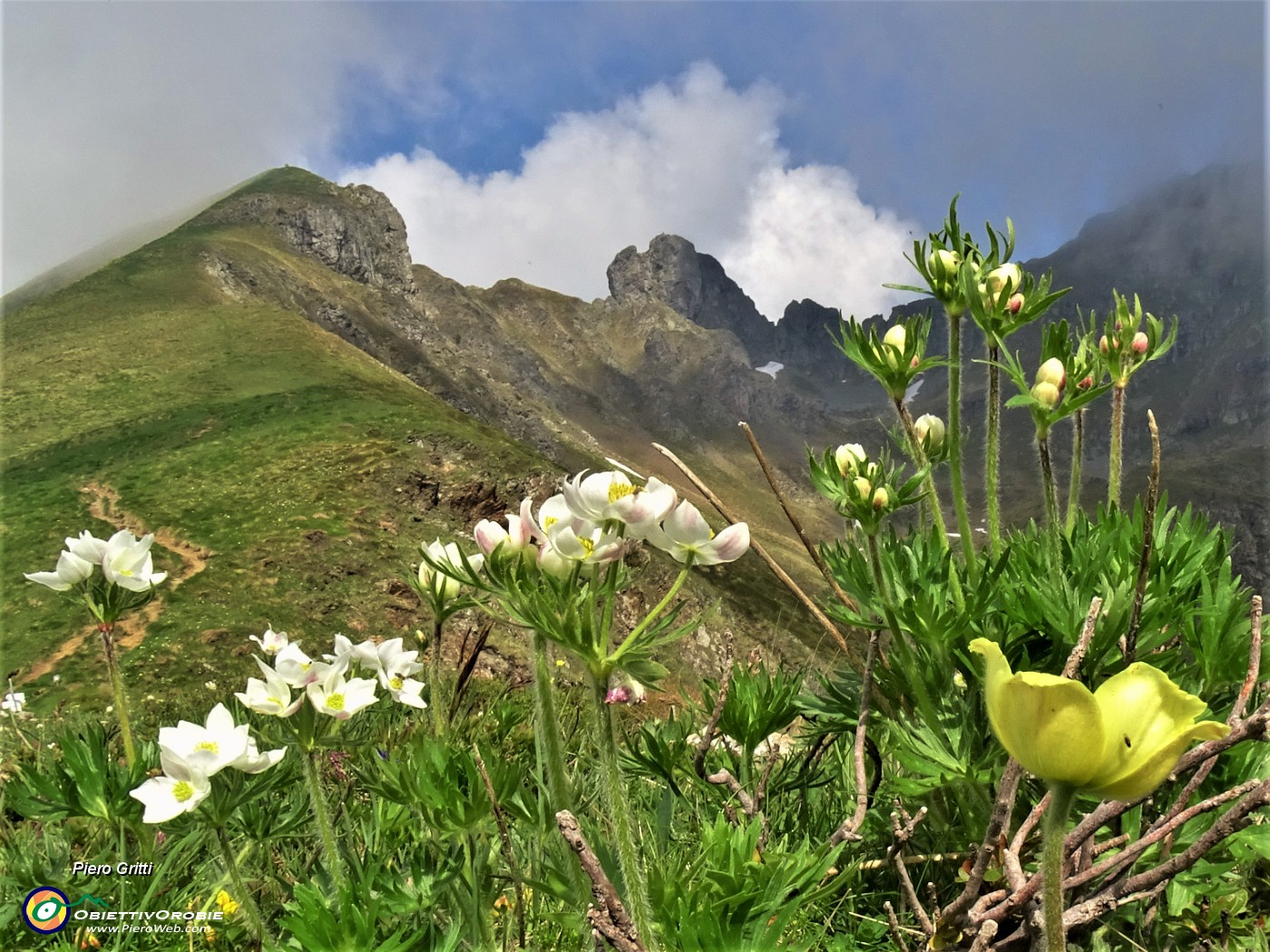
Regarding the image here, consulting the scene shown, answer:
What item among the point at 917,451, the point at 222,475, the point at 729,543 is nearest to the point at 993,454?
the point at 917,451

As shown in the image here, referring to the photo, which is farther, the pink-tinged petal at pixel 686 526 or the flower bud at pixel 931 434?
the flower bud at pixel 931 434

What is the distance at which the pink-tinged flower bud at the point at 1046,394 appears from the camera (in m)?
2.00

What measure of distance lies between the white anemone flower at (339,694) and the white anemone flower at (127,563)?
1.00 metres

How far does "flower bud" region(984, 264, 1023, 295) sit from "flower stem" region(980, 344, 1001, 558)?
158mm

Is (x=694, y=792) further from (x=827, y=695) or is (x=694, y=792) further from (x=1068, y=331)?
(x=1068, y=331)

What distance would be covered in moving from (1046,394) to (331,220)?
348ft

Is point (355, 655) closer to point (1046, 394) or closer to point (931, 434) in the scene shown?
point (931, 434)

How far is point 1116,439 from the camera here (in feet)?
8.54

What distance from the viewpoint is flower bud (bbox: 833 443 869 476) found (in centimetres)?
203

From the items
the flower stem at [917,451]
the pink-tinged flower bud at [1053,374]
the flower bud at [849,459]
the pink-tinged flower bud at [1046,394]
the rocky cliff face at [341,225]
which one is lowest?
the flower bud at [849,459]

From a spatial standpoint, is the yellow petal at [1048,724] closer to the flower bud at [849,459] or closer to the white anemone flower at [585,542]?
the white anemone flower at [585,542]

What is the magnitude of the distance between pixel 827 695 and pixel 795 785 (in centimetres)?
31

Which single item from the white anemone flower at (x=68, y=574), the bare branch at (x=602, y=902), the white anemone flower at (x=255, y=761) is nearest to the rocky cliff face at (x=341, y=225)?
the white anemone flower at (x=68, y=574)

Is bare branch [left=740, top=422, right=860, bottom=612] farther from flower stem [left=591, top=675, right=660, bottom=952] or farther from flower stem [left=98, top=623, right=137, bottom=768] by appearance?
flower stem [left=98, top=623, right=137, bottom=768]
